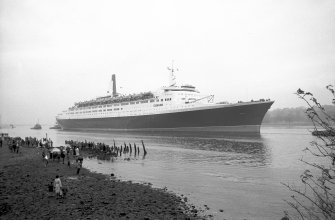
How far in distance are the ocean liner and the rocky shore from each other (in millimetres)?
32526

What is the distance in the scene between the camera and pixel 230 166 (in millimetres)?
19984

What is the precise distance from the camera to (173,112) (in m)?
50.8

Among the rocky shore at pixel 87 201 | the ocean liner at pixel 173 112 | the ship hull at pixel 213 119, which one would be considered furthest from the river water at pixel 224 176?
the ocean liner at pixel 173 112

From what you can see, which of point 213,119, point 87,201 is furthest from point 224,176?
point 213,119

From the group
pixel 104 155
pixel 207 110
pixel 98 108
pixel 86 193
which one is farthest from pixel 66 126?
pixel 86 193

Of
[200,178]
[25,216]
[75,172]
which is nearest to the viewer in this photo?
[25,216]

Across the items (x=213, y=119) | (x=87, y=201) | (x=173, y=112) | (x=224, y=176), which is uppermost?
(x=173, y=112)

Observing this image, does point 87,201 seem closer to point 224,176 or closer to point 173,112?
point 224,176

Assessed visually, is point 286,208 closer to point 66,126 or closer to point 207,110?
point 207,110

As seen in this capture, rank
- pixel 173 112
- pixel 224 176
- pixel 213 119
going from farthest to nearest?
pixel 173 112 → pixel 213 119 → pixel 224 176

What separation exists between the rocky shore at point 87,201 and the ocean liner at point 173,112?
107 ft

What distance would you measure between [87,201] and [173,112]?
132ft

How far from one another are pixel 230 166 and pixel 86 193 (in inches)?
451

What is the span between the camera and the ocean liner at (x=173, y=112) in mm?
44534
